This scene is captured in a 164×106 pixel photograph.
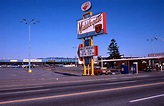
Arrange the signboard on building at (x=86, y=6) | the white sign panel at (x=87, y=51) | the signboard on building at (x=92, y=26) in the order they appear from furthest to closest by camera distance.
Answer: the signboard on building at (x=86, y=6)
the white sign panel at (x=87, y=51)
the signboard on building at (x=92, y=26)

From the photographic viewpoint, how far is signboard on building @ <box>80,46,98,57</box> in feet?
130

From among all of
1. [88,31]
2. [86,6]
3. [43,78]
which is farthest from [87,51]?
[43,78]

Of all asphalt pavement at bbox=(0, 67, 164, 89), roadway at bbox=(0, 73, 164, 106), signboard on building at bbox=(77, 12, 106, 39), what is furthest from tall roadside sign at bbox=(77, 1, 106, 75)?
roadway at bbox=(0, 73, 164, 106)

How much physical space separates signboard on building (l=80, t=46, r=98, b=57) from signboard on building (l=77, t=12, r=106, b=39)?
2245mm

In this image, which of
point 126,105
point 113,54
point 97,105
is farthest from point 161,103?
point 113,54

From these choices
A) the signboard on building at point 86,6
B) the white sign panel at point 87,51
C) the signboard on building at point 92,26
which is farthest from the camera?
Answer: the signboard on building at point 86,6

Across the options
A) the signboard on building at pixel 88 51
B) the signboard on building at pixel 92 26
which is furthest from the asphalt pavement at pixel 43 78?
the signboard on building at pixel 92 26

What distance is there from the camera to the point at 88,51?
40906 mm

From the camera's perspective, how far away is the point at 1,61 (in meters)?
171

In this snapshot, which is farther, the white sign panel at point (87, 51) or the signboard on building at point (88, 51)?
the white sign panel at point (87, 51)

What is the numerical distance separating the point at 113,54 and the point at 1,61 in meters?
86.4

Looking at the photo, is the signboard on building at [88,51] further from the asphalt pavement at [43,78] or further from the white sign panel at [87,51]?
the asphalt pavement at [43,78]

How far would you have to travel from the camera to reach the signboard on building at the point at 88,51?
39.5 meters

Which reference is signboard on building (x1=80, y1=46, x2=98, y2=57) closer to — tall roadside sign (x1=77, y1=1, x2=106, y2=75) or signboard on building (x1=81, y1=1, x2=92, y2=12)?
tall roadside sign (x1=77, y1=1, x2=106, y2=75)
